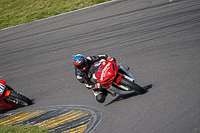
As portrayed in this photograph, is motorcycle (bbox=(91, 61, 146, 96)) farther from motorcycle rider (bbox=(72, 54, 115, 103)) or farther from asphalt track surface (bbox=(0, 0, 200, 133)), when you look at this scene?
asphalt track surface (bbox=(0, 0, 200, 133))

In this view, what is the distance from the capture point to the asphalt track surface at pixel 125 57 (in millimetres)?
6461

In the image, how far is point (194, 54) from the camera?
356 inches

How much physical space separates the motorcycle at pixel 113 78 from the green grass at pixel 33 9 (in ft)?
37.7

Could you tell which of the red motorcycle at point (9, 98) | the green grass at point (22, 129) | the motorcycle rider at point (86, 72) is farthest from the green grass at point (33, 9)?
the green grass at point (22, 129)

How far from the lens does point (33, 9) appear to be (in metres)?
21.2

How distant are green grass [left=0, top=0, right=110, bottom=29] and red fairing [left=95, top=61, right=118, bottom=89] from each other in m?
11.7

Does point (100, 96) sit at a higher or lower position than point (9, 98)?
lower

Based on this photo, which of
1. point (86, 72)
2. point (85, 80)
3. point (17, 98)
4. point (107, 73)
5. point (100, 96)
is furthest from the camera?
point (17, 98)

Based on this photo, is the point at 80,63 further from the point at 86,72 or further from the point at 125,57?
the point at 125,57

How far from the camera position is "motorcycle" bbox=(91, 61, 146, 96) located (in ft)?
23.1

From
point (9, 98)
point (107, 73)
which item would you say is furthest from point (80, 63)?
point (9, 98)

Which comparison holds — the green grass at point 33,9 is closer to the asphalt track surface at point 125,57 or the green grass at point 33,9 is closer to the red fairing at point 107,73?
the asphalt track surface at point 125,57

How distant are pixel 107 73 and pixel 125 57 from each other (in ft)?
12.0

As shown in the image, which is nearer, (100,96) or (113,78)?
(113,78)
